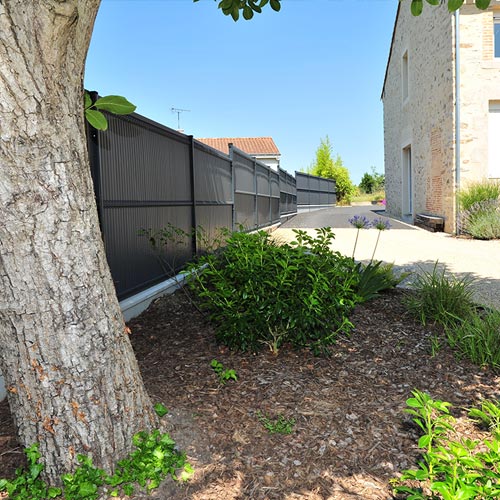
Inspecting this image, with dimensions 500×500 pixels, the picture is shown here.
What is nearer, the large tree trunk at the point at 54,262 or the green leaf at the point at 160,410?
the large tree trunk at the point at 54,262

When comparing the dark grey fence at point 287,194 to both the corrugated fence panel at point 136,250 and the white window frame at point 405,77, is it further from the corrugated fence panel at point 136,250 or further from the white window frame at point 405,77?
the corrugated fence panel at point 136,250

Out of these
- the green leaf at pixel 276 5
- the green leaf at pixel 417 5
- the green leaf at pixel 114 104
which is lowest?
the green leaf at pixel 114 104

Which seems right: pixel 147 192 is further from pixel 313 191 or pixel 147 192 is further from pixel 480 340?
pixel 313 191

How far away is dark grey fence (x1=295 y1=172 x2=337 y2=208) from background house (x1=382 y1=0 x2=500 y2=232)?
12.5m

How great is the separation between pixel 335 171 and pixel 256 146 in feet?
32.9

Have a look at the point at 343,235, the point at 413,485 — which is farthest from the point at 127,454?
the point at 343,235

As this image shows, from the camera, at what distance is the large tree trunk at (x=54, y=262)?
2.08 metres

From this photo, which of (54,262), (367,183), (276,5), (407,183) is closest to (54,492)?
(54,262)

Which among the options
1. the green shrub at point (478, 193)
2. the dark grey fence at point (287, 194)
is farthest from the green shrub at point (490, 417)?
the dark grey fence at point (287, 194)

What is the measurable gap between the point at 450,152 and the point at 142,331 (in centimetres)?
1092

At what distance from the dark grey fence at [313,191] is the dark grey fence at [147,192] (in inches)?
821

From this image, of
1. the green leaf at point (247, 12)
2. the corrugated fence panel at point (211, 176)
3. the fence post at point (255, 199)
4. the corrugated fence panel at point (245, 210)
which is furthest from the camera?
the fence post at point (255, 199)

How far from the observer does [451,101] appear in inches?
499

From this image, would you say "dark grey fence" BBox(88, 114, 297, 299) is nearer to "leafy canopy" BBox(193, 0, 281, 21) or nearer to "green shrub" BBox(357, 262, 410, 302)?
"leafy canopy" BBox(193, 0, 281, 21)
